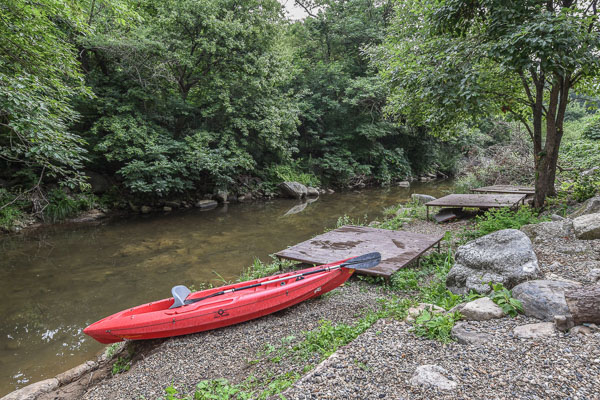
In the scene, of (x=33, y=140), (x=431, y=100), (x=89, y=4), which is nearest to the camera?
(x=33, y=140)

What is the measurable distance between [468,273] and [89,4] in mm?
12260

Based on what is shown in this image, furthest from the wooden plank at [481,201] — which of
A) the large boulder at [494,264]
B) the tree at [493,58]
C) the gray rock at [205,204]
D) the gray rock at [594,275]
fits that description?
the gray rock at [205,204]

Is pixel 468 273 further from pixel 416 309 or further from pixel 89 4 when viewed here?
pixel 89 4

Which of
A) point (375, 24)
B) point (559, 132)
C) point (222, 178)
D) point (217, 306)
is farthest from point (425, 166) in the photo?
point (217, 306)

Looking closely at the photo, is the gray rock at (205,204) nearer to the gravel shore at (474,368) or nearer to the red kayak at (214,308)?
the red kayak at (214,308)

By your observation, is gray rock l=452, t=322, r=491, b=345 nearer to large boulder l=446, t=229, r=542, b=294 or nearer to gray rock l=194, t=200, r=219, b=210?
large boulder l=446, t=229, r=542, b=294

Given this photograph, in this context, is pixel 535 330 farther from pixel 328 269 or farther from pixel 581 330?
pixel 328 269

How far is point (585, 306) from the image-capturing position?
2352 millimetres

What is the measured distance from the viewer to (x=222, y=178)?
13.8 metres

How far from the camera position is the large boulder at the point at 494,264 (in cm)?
338

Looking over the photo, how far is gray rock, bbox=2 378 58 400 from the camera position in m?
3.18

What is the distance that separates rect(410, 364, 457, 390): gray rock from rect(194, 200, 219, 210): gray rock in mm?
12445

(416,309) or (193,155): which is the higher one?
(193,155)

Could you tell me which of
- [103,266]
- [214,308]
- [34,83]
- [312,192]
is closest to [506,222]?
[214,308]
